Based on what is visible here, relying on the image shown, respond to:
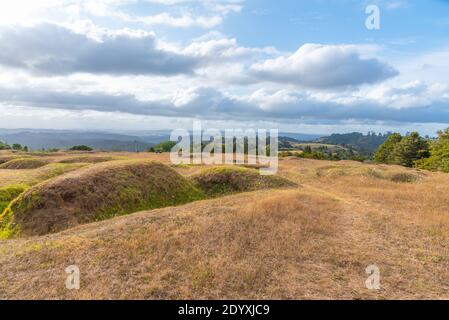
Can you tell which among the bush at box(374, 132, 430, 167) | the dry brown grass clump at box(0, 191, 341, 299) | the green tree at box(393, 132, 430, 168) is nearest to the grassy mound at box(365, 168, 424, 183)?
the dry brown grass clump at box(0, 191, 341, 299)

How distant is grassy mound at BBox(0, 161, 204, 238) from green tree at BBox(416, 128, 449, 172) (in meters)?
72.4

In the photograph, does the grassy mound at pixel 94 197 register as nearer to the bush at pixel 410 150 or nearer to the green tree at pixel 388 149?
the bush at pixel 410 150

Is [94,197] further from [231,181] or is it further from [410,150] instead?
[410,150]

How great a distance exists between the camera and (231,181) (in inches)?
1314

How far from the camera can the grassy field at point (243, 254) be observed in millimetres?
10766

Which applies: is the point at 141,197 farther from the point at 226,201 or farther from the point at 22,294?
the point at 22,294

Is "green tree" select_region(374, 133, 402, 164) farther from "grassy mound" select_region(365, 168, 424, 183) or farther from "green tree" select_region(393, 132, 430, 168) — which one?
"grassy mound" select_region(365, 168, 424, 183)

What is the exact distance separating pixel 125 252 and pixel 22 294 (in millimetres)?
3904

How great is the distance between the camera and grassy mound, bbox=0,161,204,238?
65.3 feet

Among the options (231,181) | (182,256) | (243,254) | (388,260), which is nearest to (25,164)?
(231,181)

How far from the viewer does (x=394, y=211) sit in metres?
23.1

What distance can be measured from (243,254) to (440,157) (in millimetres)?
86764

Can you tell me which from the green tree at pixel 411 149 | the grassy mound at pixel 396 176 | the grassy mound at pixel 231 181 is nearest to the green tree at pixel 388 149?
the green tree at pixel 411 149

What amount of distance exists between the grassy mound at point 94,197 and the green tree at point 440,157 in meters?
72.4
